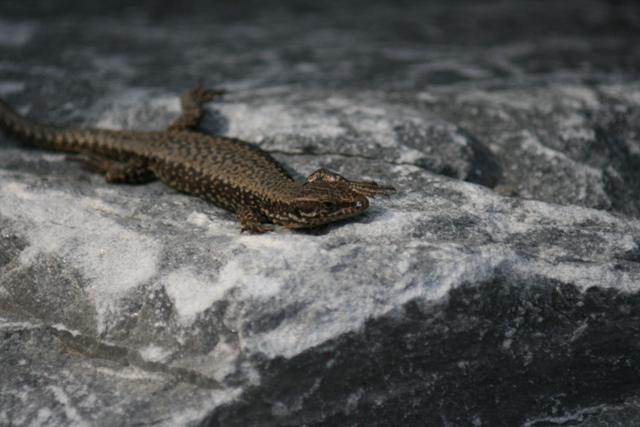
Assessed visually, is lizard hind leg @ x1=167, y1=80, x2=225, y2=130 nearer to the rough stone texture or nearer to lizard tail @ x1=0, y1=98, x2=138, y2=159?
the rough stone texture

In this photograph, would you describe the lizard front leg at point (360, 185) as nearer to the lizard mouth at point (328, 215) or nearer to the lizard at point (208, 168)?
the lizard at point (208, 168)

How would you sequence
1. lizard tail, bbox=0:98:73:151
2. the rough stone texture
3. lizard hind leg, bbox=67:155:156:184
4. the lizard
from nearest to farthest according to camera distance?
the rough stone texture, the lizard, lizard hind leg, bbox=67:155:156:184, lizard tail, bbox=0:98:73:151

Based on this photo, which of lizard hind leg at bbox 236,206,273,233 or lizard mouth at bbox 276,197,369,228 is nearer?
lizard mouth at bbox 276,197,369,228

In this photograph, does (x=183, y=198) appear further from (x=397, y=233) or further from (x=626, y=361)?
(x=626, y=361)

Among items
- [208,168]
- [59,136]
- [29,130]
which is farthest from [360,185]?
[29,130]

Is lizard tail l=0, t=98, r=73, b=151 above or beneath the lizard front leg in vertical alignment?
beneath

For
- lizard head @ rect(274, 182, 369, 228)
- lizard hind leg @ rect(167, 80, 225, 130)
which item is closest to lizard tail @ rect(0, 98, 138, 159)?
lizard hind leg @ rect(167, 80, 225, 130)

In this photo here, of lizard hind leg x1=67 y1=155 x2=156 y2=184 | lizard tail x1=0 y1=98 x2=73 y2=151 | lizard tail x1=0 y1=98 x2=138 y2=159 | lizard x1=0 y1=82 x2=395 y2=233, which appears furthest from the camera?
lizard tail x1=0 y1=98 x2=73 y2=151

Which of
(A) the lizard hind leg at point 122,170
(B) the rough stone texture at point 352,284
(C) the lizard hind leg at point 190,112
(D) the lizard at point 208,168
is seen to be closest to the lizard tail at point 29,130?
(D) the lizard at point 208,168
